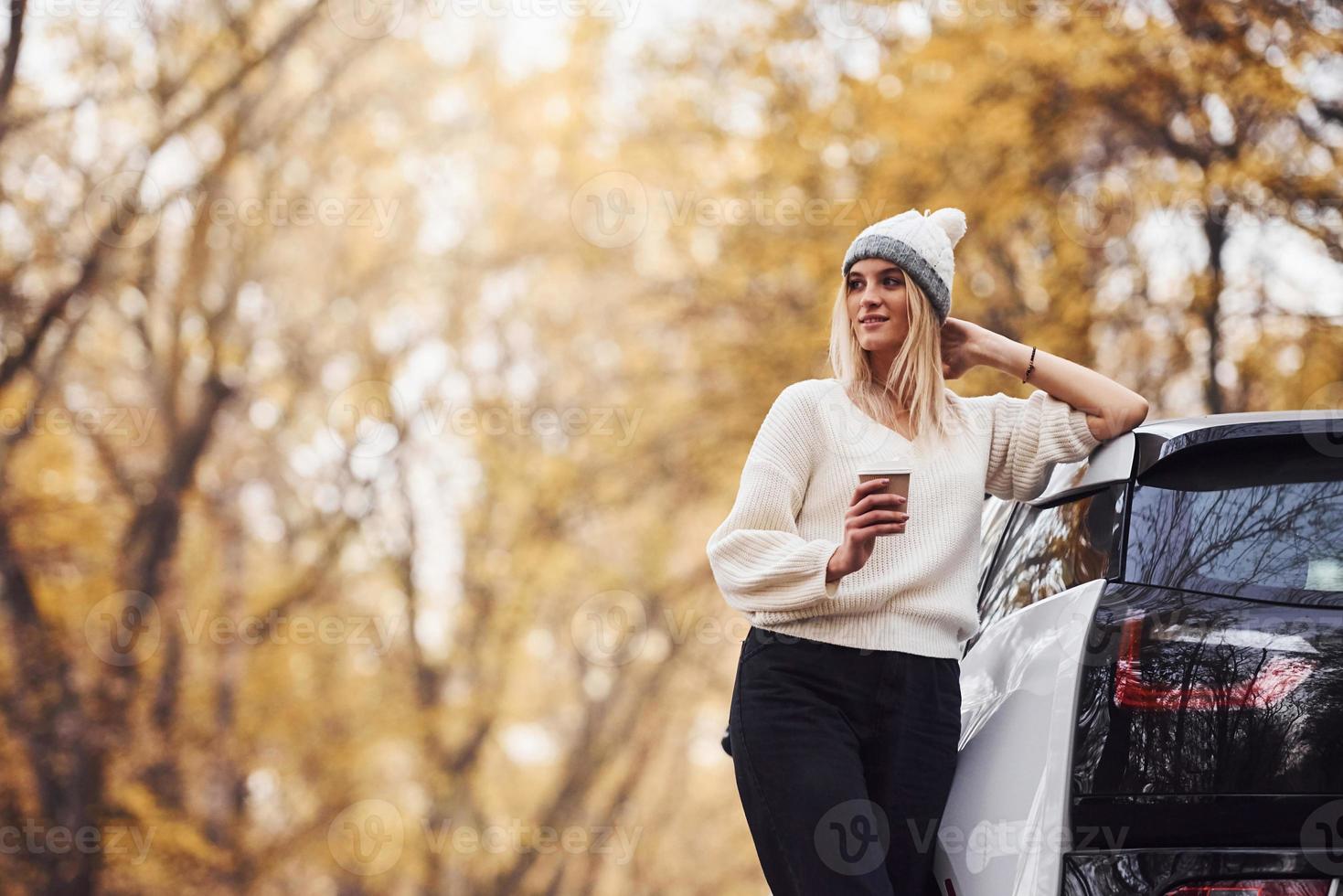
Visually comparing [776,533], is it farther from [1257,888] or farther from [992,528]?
[1257,888]

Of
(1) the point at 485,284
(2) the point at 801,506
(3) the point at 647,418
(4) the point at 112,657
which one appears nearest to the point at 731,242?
(3) the point at 647,418

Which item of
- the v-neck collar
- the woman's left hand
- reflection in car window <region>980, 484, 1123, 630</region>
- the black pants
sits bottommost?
the black pants

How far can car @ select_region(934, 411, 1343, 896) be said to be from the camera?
2498mm

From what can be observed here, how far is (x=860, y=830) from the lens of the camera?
2848 mm

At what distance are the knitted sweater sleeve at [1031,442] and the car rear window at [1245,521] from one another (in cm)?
36

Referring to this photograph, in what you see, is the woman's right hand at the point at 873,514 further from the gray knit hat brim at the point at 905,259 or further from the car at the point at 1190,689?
the gray knit hat brim at the point at 905,259

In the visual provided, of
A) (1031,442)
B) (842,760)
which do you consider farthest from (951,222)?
(842,760)

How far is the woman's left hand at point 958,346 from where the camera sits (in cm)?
344

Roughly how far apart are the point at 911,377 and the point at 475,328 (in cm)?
1436

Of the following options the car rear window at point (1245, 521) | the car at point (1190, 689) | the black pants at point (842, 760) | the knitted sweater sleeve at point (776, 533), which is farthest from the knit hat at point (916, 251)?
the black pants at point (842, 760)

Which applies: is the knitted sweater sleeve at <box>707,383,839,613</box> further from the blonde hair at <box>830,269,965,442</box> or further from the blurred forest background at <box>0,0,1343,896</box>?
the blurred forest background at <box>0,0,1343,896</box>

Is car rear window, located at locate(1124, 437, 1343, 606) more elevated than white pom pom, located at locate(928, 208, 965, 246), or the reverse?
white pom pom, located at locate(928, 208, 965, 246)

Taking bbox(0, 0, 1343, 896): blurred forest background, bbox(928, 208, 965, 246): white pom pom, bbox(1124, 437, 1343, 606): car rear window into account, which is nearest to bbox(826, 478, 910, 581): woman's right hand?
bbox(1124, 437, 1343, 606): car rear window

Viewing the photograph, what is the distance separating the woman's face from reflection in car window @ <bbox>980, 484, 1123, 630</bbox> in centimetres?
50
